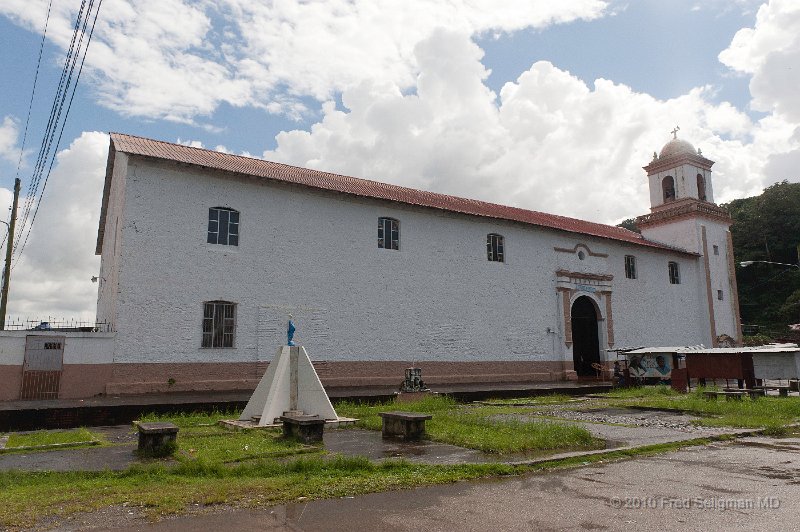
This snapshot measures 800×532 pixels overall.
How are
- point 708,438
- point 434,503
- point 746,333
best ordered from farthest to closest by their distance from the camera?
point 746,333 < point 708,438 < point 434,503

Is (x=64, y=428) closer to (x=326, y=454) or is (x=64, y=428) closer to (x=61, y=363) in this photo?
(x=61, y=363)

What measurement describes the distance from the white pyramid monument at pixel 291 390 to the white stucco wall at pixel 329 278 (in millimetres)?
6405

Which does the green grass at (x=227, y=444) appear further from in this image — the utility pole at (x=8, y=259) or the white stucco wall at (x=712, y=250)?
the white stucco wall at (x=712, y=250)

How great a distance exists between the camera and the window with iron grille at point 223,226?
56.0 ft

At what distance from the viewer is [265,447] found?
779 centimetres

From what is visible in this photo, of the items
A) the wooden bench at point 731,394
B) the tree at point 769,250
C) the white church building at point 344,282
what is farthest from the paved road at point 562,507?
the tree at point 769,250

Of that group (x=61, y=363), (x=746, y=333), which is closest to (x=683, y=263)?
(x=746, y=333)

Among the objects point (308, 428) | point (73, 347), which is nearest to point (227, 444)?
point (308, 428)

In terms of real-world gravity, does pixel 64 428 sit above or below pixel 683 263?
below

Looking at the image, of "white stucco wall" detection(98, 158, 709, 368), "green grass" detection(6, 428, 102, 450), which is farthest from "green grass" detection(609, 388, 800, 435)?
"green grass" detection(6, 428, 102, 450)

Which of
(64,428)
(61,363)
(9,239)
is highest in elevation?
(9,239)

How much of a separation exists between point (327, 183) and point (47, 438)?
12.5m

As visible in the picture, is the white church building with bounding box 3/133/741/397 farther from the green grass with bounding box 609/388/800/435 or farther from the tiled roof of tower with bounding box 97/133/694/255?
the green grass with bounding box 609/388/800/435

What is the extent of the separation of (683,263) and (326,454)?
89.5 feet
